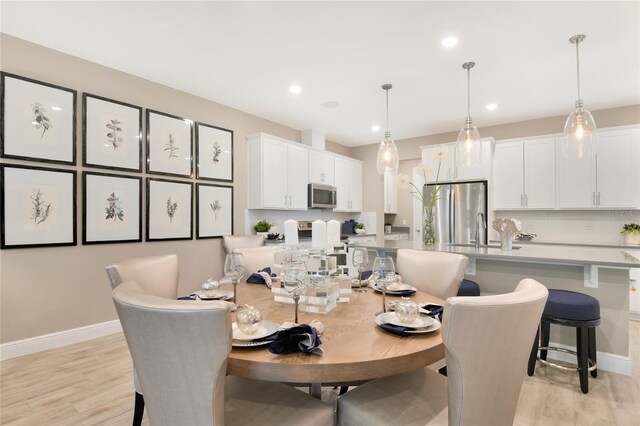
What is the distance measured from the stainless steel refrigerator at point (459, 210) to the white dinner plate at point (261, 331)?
425cm

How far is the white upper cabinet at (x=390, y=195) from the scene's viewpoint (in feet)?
20.7

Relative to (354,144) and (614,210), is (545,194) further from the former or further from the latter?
(354,144)

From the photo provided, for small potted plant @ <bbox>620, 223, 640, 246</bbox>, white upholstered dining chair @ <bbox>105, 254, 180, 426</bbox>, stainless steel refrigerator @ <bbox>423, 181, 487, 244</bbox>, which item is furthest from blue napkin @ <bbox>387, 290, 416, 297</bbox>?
small potted plant @ <bbox>620, 223, 640, 246</bbox>

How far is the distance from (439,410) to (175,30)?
3.07 meters

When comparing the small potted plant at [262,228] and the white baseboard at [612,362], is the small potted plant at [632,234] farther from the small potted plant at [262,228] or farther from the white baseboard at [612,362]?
the small potted plant at [262,228]

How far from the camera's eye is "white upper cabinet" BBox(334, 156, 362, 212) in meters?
5.89

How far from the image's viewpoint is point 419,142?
5859 mm

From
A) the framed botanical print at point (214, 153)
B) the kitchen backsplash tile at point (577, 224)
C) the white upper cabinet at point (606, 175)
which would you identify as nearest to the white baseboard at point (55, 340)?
the framed botanical print at point (214, 153)

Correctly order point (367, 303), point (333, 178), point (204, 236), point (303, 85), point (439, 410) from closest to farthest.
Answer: point (439, 410) < point (367, 303) < point (303, 85) < point (204, 236) < point (333, 178)

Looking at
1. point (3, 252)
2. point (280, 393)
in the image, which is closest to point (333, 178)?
point (3, 252)

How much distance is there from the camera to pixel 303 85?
3.62 metres

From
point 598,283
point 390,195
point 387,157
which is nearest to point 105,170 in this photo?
point 387,157

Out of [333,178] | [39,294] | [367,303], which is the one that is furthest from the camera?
[333,178]

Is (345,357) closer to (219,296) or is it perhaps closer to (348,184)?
(219,296)
